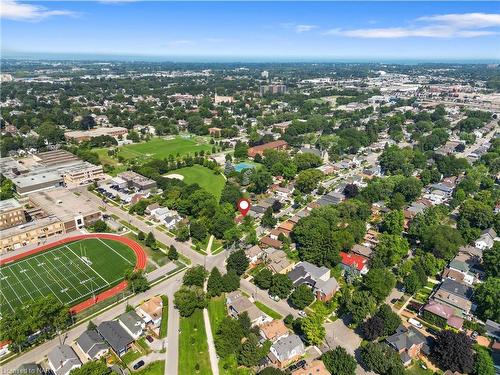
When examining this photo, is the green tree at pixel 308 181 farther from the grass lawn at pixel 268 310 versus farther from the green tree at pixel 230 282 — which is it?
the grass lawn at pixel 268 310

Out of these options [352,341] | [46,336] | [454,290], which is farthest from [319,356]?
[46,336]

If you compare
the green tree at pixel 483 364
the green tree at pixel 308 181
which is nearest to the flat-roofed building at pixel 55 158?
the green tree at pixel 308 181

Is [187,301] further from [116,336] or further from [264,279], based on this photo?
[264,279]

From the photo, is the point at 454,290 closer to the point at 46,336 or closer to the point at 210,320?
the point at 210,320

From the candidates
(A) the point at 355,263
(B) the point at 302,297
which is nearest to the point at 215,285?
(B) the point at 302,297

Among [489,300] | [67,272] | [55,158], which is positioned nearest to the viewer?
[489,300]
